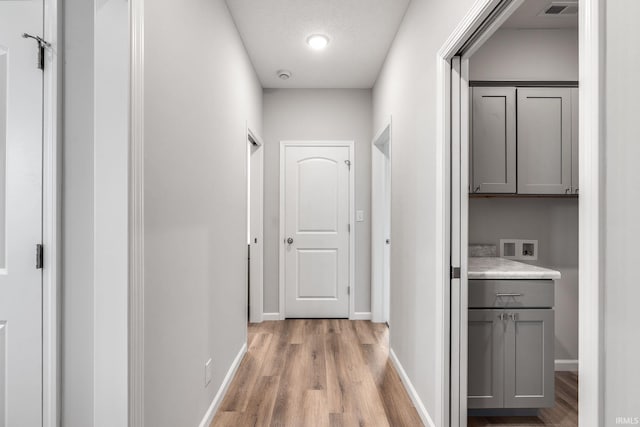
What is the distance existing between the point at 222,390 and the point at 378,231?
2.28 m

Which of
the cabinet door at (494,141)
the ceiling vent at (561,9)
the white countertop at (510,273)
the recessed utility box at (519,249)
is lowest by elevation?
the white countertop at (510,273)

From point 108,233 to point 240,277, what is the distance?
5.66 ft

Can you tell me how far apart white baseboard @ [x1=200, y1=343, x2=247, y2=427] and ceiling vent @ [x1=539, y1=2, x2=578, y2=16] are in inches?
130

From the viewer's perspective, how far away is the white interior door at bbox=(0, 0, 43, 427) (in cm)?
117

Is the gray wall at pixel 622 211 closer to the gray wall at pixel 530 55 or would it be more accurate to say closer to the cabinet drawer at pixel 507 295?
the cabinet drawer at pixel 507 295

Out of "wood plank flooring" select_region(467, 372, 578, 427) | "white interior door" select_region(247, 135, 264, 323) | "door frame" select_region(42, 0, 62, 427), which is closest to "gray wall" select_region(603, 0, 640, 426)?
"wood plank flooring" select_region(467, 372, 578, 427)

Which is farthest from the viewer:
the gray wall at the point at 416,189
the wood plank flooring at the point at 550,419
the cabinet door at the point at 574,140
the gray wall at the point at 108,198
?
the cabinet door at the point at 574,140

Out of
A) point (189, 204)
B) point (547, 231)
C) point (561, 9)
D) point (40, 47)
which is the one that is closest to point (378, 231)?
point (547, 231)

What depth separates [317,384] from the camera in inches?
95.4

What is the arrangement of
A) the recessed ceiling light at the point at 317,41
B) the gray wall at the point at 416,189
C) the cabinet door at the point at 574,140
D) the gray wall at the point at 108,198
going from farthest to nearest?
the recessed ceiling light at the point at 317,41
the cabinet door at the point at 574,140
the gray wall at the point at 416,189
the gray wall at the point at 108,198

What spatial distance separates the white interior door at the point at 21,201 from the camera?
117 centimetres

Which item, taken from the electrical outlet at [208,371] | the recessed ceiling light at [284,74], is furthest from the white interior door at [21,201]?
the recessed ceiling light at [284,74]

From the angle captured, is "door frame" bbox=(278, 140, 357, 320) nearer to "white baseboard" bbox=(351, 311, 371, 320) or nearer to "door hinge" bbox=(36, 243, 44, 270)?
"white baseboard" bbox=(351, 311, 371, 320)

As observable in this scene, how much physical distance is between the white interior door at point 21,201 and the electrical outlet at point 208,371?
816 millimetres
